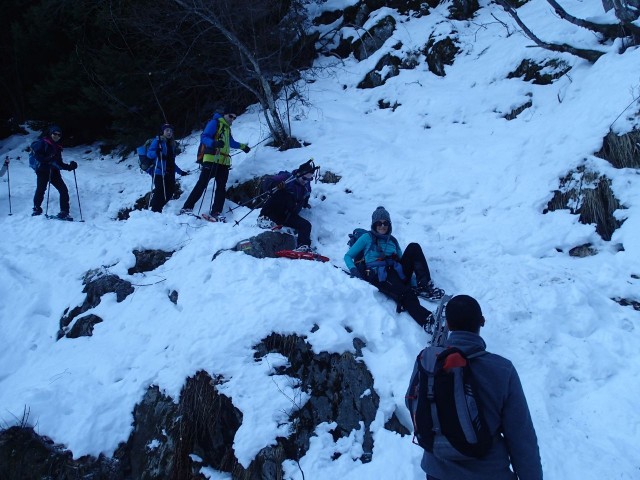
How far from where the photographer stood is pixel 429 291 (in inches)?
237

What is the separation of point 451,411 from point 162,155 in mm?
8642

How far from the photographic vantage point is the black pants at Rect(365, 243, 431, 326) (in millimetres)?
5438

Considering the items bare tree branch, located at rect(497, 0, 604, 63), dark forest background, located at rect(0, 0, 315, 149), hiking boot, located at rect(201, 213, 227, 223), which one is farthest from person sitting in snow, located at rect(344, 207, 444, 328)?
bare tree branch, located at rect(497, 0, 604, 63)

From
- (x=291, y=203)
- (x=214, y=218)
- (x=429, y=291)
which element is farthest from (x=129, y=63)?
(x=429, y=291)

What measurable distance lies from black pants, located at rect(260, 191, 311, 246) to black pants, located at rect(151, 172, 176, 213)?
109 inches

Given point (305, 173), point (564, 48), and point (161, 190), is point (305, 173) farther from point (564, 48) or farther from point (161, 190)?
point (564, 48)

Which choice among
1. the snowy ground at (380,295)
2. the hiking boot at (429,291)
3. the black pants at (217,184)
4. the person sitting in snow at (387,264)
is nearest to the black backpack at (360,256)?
the person sitting in snow at (387,264)

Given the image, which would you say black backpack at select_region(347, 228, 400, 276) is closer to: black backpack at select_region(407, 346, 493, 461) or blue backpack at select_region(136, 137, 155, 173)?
black backpack at select_region(407, 346, 493, 461)

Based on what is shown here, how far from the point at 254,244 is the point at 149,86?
877cm

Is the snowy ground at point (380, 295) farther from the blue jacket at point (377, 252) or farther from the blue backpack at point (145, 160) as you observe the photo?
the blue backpack at point (145, 160)

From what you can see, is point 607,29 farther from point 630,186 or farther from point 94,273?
point 94,273

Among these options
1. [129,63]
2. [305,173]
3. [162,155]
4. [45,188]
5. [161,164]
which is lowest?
[45,188]

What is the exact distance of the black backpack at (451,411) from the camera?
2.34m

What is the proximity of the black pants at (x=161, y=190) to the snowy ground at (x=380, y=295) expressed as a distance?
428mm
